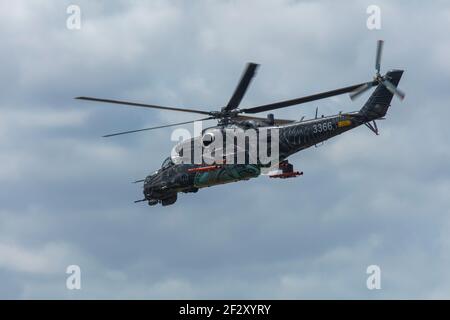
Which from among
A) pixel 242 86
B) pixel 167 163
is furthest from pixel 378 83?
pixel 167 163

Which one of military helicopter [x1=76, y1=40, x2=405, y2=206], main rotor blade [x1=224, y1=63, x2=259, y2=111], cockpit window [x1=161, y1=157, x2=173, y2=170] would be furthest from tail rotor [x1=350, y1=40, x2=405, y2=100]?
cockpit window [x1=161, y1=157, x2=173, y2=170]

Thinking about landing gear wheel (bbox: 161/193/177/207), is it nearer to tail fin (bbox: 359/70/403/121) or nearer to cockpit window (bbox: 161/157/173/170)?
cockpit window (bbox: 161/157/173/170)

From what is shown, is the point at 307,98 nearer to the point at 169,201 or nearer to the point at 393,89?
the point at 393,89

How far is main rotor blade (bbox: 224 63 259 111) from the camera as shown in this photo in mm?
80438

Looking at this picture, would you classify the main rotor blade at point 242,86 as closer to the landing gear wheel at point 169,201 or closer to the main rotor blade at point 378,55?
the main rotor blade at point 378,55

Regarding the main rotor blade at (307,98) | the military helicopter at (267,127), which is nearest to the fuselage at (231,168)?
the military helicopter at (267,127)

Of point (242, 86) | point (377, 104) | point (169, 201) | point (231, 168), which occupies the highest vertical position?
point (242, 86)

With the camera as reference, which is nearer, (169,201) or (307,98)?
(307,98)

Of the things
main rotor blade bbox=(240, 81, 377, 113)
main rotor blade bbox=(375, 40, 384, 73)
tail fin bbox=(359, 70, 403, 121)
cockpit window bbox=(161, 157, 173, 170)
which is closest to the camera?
main rotor blade bbox=(240, 81, 377, 113)

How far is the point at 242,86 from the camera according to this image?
82.9 metres

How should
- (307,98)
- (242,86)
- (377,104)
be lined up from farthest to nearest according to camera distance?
(377,104), (242,86), (307,98)
